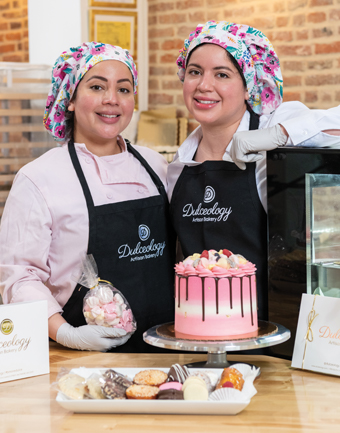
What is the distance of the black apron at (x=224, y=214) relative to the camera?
1719 mm

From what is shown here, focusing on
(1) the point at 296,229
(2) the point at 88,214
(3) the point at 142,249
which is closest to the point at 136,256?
A: (3) the point at 142,249

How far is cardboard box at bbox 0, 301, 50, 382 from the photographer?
141 centimetres

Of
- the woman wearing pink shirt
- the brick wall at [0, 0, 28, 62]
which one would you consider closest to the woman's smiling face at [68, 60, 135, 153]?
the woman wearing pink shirt

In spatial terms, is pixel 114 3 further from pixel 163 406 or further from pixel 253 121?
pixel 163 406

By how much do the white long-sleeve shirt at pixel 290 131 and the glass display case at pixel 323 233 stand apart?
0.47ft

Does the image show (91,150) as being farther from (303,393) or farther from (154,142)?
(154,142)

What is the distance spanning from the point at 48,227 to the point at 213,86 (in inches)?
24.4

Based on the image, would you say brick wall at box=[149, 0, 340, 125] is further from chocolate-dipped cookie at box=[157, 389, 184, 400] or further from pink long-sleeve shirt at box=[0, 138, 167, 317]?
chocolate-dipped cookie at box=[157, 389, 184, 400]

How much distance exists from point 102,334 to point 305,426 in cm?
65

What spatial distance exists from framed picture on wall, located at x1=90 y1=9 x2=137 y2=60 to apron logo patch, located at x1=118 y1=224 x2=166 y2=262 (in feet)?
9.93

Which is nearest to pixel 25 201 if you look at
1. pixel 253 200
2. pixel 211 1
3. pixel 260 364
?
pixel 253 200

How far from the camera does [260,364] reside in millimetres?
1501

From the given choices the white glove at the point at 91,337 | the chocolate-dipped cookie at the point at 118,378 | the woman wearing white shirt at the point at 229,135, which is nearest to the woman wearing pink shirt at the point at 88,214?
the white glove at the point at 91,337

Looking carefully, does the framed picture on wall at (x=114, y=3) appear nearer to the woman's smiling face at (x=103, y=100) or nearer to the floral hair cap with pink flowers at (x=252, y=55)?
the woman's smiling face at (x=103, y=100)
